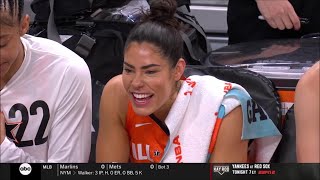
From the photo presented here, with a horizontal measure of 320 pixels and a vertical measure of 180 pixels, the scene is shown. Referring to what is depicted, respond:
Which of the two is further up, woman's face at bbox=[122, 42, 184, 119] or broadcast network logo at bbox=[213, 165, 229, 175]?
woman's face at bbox=[122, 42, 184, 119]

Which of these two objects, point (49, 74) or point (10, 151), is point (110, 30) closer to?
point (49, 74)

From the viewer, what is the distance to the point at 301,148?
4.44 ft

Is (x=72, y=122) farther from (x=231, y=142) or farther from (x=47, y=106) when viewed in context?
(x=231, y=142)

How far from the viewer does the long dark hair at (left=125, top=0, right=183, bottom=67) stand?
1.47 m

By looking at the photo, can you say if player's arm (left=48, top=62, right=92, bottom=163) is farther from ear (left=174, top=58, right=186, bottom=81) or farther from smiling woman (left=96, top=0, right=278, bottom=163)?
ear (left=174, top=58, right=186, bottom=81)

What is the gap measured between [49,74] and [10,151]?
0.19 m

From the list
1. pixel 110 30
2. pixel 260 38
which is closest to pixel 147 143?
pixel 110 30

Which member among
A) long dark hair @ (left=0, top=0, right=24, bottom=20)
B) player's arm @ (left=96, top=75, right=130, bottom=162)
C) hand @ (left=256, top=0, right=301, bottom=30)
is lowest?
player's arm @ (left=96, top=75, right=130, bottom=162)

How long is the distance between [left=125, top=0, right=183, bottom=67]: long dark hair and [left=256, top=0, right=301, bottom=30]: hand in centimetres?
46

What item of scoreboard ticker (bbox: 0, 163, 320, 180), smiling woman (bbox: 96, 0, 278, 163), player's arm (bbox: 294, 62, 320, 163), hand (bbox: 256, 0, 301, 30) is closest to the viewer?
scoreboard ticker (bbox: 0, 163, 320, 180)

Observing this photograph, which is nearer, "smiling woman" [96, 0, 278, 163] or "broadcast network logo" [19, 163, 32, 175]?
"broadcast network logo" [19, 163, 32, 175]

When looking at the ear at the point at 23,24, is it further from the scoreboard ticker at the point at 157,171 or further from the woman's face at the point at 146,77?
the scoreboard ticker at the point at 157,171

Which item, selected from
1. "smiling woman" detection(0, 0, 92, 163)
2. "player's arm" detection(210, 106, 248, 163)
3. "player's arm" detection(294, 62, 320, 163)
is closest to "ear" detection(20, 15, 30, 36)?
"smiling woman" detection(0, 0, 92, 163)

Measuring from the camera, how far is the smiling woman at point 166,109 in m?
1.44
